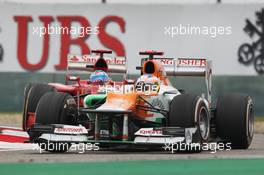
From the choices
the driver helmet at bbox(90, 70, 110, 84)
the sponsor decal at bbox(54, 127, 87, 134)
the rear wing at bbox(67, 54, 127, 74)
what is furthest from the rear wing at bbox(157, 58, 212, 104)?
the sponsor decal at bbox(54, 127, 87, 134)

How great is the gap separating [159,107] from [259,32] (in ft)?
35.0

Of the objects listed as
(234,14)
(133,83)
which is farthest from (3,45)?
(133,83)

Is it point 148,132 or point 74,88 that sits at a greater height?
point 74,88

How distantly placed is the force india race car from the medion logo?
8.94 m

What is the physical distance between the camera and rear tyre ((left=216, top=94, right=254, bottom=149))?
55.9 ft

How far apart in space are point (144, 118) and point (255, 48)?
10.7 m

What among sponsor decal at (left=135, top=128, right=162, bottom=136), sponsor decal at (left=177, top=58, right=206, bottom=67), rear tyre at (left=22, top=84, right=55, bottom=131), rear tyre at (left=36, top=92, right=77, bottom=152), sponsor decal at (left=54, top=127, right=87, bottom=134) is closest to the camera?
sponsor decal at (left=135, top=128, right=162, bottom=136)

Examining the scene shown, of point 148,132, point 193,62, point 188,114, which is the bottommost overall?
point 148,132

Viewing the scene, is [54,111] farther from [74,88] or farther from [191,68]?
[191,68]

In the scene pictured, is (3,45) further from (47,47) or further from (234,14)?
(234,14)

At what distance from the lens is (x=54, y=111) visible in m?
16.3

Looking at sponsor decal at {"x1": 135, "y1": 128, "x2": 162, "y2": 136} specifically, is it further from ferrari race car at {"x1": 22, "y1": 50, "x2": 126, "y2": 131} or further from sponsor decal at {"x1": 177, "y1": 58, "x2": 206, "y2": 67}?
sponsor decal at {"x1": 177, "y1": 58, "x2": 206, "y2": 67}

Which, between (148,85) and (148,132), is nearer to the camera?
(148,132)

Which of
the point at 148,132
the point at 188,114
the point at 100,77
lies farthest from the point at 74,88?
the point at 188,114
